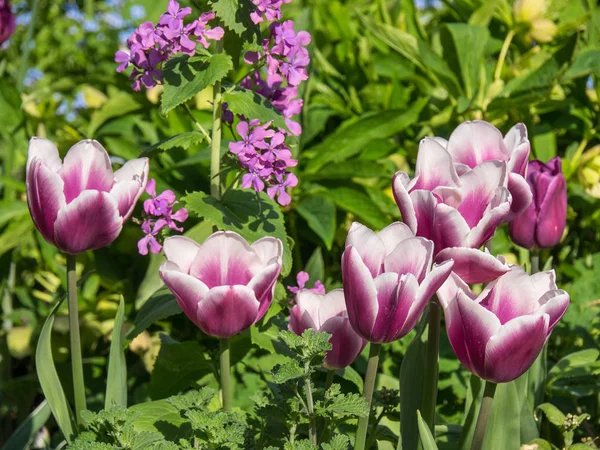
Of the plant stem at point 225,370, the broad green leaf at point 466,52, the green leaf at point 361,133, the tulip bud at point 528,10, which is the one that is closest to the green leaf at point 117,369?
the plant stem at point 225,370

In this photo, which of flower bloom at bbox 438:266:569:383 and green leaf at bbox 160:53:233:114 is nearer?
flower bloom at bbox 438:266:569:383

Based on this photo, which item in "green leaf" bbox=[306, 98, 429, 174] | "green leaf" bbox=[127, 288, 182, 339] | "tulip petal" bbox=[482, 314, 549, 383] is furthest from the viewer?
"green leaf" bbox=[306, 98, 429, 174]

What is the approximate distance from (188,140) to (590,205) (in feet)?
3.75

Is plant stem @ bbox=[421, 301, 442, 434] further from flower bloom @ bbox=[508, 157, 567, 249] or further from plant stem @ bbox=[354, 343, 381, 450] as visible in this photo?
flower bloom @ bbox=[508, 157, 567, 249]

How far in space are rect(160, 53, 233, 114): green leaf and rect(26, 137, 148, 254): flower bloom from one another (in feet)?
0.35

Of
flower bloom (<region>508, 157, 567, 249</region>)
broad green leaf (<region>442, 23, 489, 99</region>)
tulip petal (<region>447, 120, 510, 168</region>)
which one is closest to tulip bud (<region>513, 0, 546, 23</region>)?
broad green leaf (<region>442, 23, 489, 99</region>)

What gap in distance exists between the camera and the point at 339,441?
99cm

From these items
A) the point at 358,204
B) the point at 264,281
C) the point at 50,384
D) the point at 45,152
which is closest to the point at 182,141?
the point at 45,152

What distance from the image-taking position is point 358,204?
6.13 ft

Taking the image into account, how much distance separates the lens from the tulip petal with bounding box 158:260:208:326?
107 centimetres

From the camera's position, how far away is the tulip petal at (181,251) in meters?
1.12

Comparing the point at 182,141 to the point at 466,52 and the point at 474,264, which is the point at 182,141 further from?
the point at 466,52

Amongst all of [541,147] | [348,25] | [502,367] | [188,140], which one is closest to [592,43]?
[541,147]

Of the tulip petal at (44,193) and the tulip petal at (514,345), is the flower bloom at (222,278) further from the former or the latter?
the tulip petal at (514,345)
